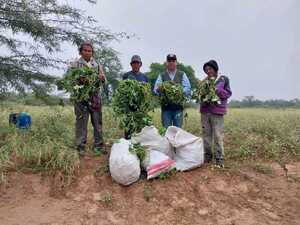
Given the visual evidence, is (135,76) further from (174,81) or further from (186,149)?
(186,149)

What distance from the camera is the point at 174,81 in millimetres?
5477

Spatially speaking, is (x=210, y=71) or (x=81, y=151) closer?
(x=210, y=71)

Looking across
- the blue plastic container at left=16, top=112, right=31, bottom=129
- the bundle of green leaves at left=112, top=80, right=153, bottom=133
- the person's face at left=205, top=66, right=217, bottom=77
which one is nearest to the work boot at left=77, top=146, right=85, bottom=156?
the bundle of green leaves at left=112, top=80, right=153, bottom=133

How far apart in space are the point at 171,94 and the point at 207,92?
0.51m

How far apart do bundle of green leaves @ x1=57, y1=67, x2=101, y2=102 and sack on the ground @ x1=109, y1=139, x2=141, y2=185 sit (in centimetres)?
96

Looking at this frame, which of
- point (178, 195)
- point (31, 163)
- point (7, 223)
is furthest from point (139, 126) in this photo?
point (7, 223)

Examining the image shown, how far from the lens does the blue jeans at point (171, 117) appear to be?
5574mm

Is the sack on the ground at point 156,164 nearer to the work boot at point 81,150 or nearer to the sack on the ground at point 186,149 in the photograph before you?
the sack on the ground at point 186,149

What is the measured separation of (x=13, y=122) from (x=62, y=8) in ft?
7.32

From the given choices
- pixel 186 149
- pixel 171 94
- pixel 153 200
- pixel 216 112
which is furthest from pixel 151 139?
pixel 216 112

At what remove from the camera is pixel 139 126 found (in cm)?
525

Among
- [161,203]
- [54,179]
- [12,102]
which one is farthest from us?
[12,102]

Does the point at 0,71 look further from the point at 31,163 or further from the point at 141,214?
the point at 141,214

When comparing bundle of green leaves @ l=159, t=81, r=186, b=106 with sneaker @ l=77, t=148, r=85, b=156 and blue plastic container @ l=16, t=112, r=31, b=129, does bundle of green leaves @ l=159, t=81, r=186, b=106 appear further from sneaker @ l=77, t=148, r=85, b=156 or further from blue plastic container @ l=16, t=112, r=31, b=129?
blue plastic container @ l=16, t=112, r=31, b=129
